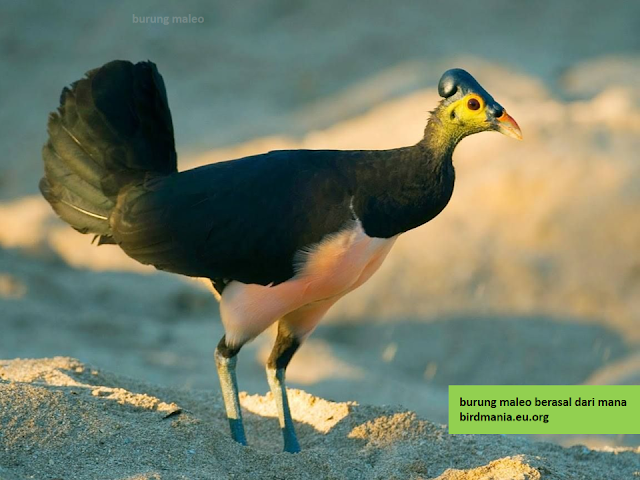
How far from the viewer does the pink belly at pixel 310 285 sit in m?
4.03

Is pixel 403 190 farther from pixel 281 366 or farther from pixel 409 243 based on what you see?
pixel 409 243

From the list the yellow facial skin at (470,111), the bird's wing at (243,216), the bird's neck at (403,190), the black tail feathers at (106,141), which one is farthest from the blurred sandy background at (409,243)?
the yellow facial skin at (470,111)

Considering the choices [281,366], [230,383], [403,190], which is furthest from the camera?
[281,366]

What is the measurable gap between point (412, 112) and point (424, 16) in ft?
10.1

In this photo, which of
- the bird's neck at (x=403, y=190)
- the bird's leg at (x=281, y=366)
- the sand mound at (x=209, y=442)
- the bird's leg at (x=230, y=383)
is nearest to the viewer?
the sand mound at (x=209, y=442)

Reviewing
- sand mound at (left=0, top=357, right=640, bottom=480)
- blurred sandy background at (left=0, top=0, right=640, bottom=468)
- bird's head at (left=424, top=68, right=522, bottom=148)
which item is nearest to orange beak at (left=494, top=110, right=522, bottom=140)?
bird's head at (left=424, top=68, right=522, bottom=148)

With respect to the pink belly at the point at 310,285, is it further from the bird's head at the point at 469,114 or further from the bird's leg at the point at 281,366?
the bird's head at the point at 469,114

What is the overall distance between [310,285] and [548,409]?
1.33 m

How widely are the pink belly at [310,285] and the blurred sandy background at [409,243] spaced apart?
268 centimetres

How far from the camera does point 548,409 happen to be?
4.71m

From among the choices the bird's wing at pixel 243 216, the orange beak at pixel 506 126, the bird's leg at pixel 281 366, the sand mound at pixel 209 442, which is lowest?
the sand mound at pixel 209 442

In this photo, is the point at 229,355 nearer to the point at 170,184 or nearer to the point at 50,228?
the point at 170,184

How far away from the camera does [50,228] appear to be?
919cm

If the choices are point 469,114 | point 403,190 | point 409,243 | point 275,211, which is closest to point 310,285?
point 275,211
